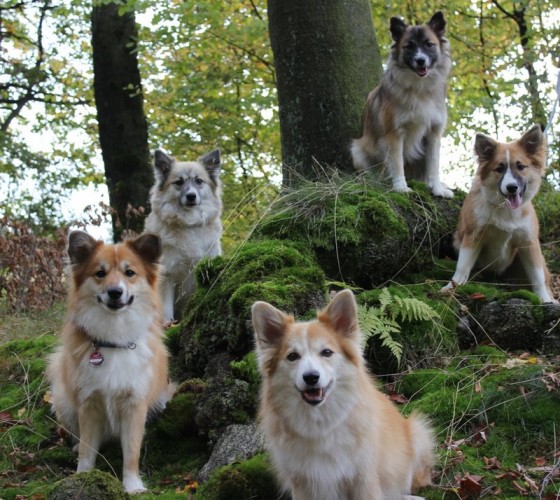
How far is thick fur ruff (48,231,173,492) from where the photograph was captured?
195 inches

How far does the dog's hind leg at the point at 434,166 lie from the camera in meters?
7.75

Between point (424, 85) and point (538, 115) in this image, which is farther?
point (538, 115)

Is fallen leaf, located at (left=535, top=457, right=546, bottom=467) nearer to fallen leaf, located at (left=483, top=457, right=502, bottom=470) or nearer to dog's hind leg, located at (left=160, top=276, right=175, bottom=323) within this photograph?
fallen leaf, located at (left=483, top=457, right=502, bottom=470)

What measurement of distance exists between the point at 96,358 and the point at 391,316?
96.6 inches

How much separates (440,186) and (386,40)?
9.16 m

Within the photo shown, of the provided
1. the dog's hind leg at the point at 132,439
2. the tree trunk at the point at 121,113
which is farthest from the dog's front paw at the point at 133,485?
the tree trunk at the point at 121,113

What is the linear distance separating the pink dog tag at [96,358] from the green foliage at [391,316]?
1.99 meters

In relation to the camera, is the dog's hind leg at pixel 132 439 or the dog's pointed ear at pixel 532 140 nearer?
the dog's hind leg at pixel 132 439

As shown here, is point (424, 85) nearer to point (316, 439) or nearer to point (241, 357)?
point (241, 357)

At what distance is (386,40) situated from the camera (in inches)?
627

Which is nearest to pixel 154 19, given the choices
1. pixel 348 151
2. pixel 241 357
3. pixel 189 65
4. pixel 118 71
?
pixel 118 71

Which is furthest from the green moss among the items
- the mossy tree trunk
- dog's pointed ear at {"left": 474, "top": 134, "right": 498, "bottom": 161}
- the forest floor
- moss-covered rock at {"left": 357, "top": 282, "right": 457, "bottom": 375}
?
the mossy tree trunk

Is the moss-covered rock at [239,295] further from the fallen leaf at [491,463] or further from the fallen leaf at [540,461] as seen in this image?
the fallen leaf at [540,461]

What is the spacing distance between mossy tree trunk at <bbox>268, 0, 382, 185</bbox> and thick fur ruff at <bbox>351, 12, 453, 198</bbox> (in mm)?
440
